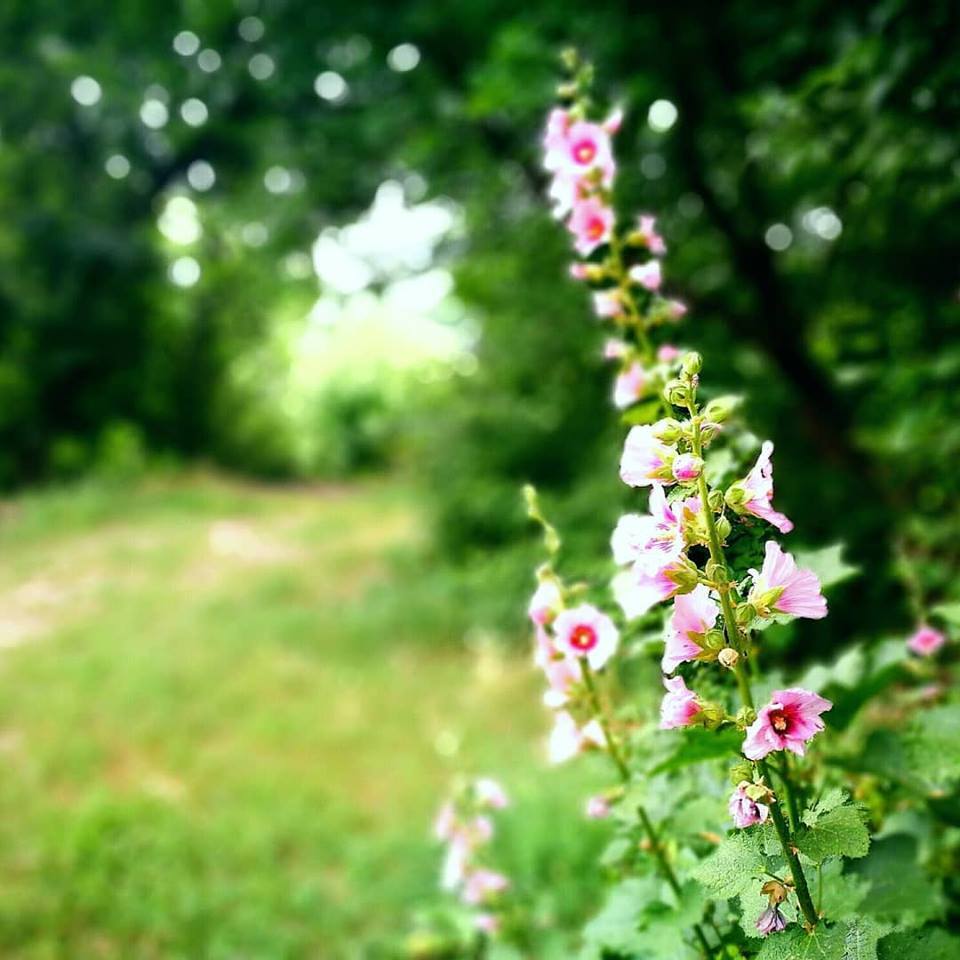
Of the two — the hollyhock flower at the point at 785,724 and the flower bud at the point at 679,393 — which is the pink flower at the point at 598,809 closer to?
Result: the hollyhock flower at the point at 785,724

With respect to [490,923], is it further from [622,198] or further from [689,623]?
[622,198]

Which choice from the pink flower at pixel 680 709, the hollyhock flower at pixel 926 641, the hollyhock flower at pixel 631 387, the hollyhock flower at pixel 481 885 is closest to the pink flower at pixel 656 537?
the pink flower at pixel 680 709

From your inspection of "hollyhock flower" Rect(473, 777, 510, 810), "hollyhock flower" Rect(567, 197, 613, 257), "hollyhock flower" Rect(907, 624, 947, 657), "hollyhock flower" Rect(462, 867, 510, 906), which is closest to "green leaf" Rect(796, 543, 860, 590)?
"hollyhock flower" Rect(907, 624, 947, 657)

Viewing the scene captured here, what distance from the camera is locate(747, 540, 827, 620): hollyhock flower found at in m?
0.73

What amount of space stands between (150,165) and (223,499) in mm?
4150

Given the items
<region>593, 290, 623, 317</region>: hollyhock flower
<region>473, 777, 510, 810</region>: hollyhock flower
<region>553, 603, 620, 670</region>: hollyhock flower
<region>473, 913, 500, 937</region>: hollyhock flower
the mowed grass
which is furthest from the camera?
the mowed grass

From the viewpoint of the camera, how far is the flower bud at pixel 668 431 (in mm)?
733

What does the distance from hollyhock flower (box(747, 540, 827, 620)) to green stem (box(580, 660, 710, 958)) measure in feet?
1.30

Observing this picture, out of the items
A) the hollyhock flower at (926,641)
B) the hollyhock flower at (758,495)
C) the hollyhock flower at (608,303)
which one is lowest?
the hollyhock flower at (758,495)

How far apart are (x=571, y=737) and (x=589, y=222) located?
2.30 ft

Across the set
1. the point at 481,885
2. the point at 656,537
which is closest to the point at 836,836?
the point at 656,537

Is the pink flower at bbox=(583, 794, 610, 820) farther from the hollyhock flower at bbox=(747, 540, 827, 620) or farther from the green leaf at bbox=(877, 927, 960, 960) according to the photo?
the hollyhock flower at bbox=(747, 540, 827, 620)

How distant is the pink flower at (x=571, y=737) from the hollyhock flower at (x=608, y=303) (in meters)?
0.57

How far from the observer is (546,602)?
1.08m
